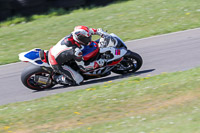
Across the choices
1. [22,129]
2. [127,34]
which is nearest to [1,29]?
[127,34]

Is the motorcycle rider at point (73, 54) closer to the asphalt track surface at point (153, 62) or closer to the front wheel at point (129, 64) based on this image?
the asphalt track surface at point (153, 62)

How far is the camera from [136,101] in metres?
7.34

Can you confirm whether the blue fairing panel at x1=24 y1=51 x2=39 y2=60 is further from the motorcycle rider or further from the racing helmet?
the racing helmet

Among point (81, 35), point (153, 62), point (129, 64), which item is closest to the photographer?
point (81, 35)

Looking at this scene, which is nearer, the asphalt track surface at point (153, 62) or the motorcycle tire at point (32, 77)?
the motorcycle tire at point (32, 77)

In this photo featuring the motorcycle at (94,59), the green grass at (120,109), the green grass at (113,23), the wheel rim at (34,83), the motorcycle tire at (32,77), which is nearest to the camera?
the green grass at (120,109)

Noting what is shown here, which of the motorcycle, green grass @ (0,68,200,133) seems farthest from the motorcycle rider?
green grass @ (0,68,200,133)

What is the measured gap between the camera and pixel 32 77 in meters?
9.59

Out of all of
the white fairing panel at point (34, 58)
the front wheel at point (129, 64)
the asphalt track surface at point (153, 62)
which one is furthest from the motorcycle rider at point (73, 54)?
the front wheel at point (129, 64)

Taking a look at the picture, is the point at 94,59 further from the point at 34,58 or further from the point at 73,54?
the point at 34,58

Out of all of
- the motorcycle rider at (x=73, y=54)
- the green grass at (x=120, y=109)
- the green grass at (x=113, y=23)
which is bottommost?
the green grass at (x=120, y=109)

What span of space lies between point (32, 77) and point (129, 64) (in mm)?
2562

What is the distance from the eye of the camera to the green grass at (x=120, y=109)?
20.0 feet

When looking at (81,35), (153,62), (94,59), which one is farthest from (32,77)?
(153,62)
